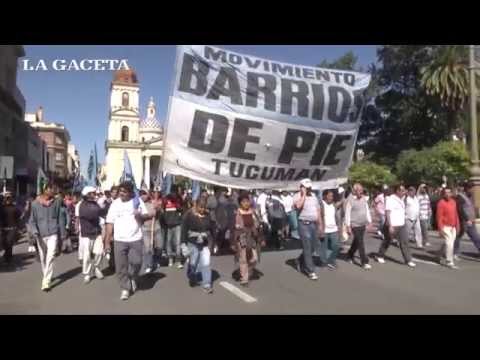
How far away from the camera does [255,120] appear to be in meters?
8.41

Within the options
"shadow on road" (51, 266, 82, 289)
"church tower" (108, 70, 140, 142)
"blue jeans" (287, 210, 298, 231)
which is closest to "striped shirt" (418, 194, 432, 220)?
"blue jeans" (287, 210, 298, 231)

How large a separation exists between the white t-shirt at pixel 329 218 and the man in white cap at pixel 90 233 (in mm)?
4219

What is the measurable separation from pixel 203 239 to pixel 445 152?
26016mm

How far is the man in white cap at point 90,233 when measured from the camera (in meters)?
8.28

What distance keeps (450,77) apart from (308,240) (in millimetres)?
28187

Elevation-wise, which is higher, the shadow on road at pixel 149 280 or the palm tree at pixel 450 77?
the palm tree at pixel 450 77

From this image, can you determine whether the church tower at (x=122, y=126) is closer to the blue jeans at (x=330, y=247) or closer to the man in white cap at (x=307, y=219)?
the blue jeans at (x=330, y=247)

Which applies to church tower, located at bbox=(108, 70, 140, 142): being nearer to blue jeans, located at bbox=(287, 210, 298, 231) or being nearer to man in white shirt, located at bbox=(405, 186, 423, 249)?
blue jeans, located at bbox=(287, 210, 298, 231)

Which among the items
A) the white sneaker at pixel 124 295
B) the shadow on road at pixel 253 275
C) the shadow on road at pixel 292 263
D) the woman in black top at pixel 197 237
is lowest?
the shadow on road at pixel 292 263

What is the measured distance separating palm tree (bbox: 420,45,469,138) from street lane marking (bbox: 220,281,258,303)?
2913 cm

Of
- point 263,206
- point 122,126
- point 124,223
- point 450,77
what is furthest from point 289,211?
point 122,126

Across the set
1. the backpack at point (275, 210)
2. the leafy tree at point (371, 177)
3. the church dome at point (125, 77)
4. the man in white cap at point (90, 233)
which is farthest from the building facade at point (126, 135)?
the man in white cap at point (90, 233)

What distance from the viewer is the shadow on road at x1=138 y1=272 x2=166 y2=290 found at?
7523 mm
